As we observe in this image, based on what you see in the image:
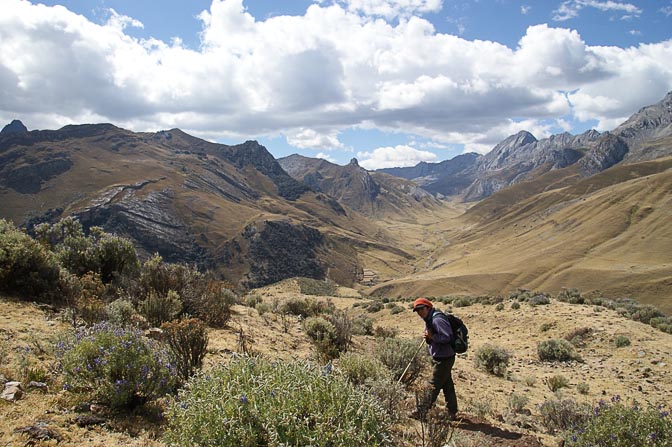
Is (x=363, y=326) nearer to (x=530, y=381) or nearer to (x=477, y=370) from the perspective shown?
(x=477, y=370)

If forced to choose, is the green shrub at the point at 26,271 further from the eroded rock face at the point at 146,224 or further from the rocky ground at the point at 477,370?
the eroded rock face at the point at 146,224

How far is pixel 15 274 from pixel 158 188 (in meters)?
134

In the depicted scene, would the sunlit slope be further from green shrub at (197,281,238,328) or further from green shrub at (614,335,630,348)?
green shrub at (197,281,238,328)

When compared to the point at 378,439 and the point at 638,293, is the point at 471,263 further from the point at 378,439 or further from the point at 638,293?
the point at 378,439

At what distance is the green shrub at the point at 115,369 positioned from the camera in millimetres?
5195

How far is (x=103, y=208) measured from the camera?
11188 cm

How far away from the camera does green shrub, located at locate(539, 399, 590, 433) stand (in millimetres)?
8109

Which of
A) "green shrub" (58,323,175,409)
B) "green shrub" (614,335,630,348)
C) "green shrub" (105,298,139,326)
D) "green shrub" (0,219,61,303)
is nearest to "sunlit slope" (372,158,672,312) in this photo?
"green shrub" (614,335,630,348)

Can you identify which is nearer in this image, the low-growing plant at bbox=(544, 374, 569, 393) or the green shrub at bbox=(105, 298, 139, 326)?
the green shrub at bbox=(105, 298, 139, 326)

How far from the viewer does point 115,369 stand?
5.32 m

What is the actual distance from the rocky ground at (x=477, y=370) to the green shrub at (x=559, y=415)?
0.23 metres

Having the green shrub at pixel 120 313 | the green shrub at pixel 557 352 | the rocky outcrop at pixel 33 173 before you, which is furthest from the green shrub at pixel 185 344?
the rocky outcrop at pixel 33 173

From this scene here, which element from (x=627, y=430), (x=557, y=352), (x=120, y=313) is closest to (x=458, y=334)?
(x=627, y=430)

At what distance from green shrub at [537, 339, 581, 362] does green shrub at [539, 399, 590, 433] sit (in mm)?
6943
